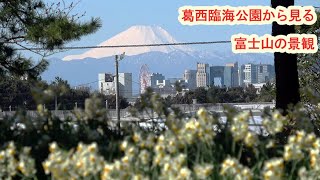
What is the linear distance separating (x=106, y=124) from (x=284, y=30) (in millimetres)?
3127

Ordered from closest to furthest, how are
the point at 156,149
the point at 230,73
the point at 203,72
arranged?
the point at 156,149
the point at 203,72
the point at 230,73

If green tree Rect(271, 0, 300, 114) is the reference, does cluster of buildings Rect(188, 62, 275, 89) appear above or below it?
above

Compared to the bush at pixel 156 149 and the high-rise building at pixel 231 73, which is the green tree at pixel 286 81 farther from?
the high-rise building at pixel 231 73

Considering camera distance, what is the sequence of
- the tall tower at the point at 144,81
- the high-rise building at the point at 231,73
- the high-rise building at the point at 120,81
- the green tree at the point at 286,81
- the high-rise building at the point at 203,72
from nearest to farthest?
the tall tower at the point at 144,81 → the green tree at the point at 286,81 → the high-rise building at the point at 120,81 → the high-rise building at the point at 203,72 → the high-rise building at the point at 231,73

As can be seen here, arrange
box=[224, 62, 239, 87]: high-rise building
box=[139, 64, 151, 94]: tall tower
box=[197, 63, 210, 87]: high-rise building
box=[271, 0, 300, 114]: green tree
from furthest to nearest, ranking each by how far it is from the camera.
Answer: box=[224, 62, 239, 87]: high-rise building, box=[197, 63, 210, 87]: high-rise building, box=[271, 0, 300, 114]: green tree, box=[139, 64, 151, 94]: tall tower

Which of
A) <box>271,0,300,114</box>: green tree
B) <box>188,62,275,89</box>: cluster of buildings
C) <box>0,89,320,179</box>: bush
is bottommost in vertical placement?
<box>0,89,320,179</box>: bush

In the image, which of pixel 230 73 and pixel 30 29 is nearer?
pixel 30 29

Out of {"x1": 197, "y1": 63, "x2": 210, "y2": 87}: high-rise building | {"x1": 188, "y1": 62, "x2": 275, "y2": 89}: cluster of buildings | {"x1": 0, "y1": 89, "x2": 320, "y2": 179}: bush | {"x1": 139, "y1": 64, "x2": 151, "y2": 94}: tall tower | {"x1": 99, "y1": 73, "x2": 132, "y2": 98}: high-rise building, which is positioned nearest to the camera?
{"x1": 0, "y1": 89, "x2": 320, "y2": 179}: bush

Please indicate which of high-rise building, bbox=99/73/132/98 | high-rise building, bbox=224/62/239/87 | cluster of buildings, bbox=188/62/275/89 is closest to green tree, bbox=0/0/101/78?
high-rise building, bbox=99/73/132/98

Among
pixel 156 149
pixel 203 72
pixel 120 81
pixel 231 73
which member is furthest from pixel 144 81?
pixel 231 73

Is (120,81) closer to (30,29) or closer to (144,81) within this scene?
(144,81)

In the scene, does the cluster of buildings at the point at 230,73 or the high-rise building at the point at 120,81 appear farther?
the cluster of buildings at the point at 230,73

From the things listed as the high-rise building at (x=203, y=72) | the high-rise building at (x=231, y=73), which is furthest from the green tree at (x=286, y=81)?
the high-rise building at (x=231, y=73)

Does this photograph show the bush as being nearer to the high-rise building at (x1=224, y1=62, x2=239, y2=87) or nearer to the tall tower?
the tall tower
